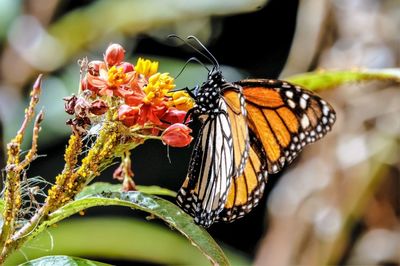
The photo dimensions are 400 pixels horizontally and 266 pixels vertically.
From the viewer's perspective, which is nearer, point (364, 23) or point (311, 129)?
point (311, 129)

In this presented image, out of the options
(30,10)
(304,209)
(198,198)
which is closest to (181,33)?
(30,10)

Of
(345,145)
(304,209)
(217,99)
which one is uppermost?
(217,99)

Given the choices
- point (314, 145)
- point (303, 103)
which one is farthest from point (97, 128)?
point (314, 145)

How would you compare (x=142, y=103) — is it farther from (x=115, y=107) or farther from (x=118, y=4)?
(x=118, y=4)

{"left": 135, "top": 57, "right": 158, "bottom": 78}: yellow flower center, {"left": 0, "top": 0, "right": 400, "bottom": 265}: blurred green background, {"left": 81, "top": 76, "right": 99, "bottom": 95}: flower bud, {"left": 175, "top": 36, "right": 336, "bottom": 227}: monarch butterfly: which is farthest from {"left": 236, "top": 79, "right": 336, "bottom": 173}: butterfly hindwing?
{"left": 0, "top": 0, "right": 400, "bottom": 265}: blurred green background

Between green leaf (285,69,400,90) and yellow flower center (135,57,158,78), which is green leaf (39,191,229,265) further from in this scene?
green leaf (285,69,400,90)

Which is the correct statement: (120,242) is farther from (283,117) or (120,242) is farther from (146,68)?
(146,68)
